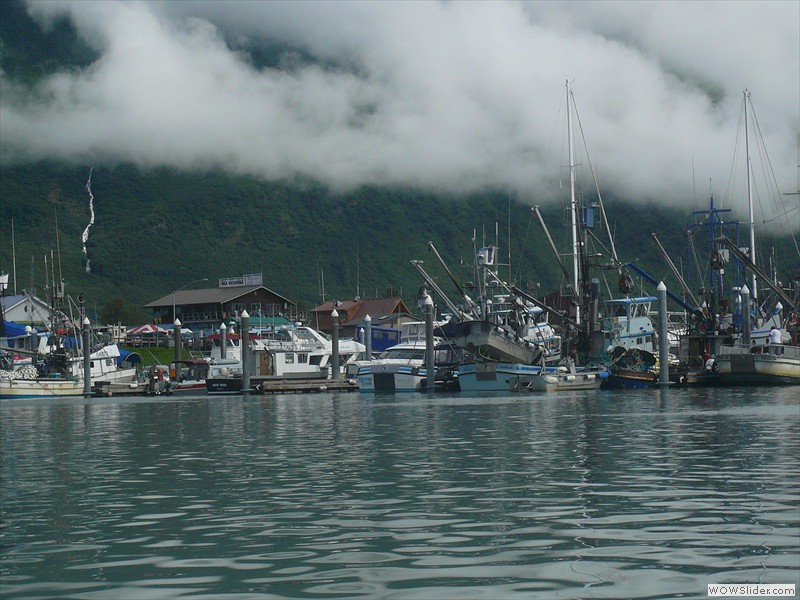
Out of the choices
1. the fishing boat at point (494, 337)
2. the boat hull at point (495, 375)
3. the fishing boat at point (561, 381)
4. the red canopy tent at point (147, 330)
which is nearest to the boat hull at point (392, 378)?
the fishing boat at point (494, 337)

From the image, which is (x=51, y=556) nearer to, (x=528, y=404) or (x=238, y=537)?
(x=238, y=537)

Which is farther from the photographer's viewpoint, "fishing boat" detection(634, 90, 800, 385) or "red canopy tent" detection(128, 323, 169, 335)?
"red canopy tent" detection(128, 323, 169, 335)

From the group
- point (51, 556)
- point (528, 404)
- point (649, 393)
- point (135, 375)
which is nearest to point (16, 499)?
point (51, 556)

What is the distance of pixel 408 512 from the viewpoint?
22.2m

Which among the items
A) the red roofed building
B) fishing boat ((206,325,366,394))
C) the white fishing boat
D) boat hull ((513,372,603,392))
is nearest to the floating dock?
fishing boat ((206,325,366,394))

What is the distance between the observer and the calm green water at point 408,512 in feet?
53.3

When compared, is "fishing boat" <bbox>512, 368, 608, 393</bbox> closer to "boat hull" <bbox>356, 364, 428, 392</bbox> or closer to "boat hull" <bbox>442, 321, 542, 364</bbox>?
"boat hull" <bbox>442, 321, 542, 364</bbox>

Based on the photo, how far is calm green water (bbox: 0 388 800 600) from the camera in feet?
53.3

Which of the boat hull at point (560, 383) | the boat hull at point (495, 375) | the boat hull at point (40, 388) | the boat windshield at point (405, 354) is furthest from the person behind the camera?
the boat windshield at point (405, 354)

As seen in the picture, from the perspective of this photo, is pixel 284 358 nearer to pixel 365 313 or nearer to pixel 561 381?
pixel 561 381

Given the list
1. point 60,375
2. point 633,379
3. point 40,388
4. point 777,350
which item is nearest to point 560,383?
point 633,379

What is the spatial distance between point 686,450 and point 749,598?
19169 mm

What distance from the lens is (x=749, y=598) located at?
1471 centimetres

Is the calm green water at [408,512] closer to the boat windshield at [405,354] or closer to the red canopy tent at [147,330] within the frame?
the boat windshield at [405,354]
